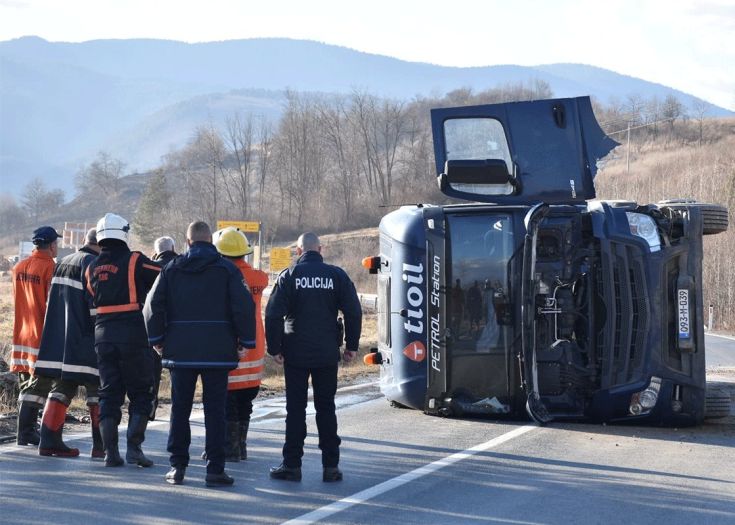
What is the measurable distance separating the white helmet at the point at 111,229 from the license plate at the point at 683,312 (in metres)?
5.78

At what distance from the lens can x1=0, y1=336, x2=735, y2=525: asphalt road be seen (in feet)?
23.2

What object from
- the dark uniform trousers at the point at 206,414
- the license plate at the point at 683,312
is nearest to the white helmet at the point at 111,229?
the dark uniform trousers at the point at 206,414

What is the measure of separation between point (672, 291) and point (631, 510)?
4.60 metres

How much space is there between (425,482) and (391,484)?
286 mm

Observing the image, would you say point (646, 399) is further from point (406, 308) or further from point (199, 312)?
point (199, 312)

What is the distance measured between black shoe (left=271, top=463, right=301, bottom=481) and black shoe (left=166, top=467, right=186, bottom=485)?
69cm

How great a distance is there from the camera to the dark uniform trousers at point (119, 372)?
862 cm

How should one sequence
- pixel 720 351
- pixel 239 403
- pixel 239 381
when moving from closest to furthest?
1. pixel 239 381
2. pixel 239 403
3. pixel 720 351

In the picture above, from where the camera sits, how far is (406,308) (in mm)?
11797

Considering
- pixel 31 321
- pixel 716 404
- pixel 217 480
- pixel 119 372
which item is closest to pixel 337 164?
pixel 716 404

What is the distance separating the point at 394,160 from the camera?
10956 cm

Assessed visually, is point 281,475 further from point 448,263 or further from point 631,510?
point 448,263

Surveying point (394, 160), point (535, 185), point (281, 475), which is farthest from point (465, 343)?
point (394, 160)

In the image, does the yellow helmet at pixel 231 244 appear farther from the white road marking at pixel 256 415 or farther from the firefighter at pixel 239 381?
the white road marking at pixel 256 415
